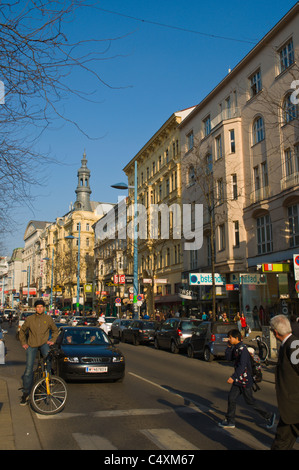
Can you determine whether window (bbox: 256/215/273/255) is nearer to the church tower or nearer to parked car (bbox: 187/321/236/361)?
parked car (bbox: 187/321/236/361)

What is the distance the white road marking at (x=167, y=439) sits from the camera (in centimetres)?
573

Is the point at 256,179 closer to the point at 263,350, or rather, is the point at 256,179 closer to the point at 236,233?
the point at 236,233

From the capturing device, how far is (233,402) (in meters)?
6.91

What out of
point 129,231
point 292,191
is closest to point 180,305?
point 129,231

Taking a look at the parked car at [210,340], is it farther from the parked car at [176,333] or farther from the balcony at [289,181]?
the balcony at [289,181]

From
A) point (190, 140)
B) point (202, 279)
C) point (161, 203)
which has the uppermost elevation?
point (190, 140)

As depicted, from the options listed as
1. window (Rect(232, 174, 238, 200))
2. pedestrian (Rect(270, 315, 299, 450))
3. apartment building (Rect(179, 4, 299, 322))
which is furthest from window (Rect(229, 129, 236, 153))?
pedestrian (Rect(270, 315, 299, 450))

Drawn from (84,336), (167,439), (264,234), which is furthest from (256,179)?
(167,439)

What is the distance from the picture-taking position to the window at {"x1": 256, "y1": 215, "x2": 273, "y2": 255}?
91.8 ft

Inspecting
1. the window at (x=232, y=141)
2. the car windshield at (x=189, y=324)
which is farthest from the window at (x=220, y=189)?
the car windshield at (x=189, y=324)

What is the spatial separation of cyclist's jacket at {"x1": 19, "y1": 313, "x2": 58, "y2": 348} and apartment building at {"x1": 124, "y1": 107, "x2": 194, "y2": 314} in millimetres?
29630

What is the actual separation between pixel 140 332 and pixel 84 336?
1372cm

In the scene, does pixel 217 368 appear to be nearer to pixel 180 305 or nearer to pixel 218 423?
pixel 218 423

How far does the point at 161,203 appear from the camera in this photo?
151 feet
